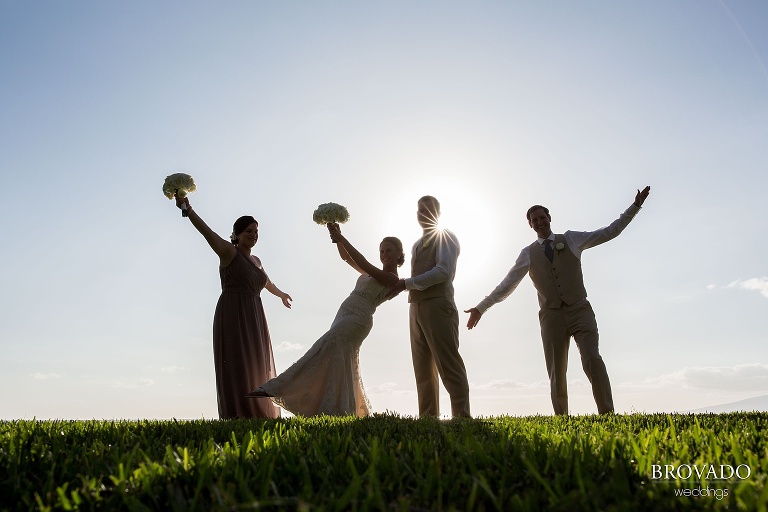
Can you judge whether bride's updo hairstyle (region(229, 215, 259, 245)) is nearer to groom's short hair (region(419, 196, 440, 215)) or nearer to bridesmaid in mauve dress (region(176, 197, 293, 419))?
bridesmaid in mauve dress (region(176, 197, 293, 419))

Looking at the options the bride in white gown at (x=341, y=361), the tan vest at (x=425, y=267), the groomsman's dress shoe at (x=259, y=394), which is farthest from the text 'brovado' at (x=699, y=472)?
the groomsman's dress shoe at (x=259, y=394)

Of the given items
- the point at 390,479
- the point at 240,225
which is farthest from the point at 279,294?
the point at 390,479

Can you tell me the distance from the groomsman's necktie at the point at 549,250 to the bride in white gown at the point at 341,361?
2304mm

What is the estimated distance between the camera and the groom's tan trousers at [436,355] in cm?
768

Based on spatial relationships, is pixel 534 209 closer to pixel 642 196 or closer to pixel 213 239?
pixel 642 196

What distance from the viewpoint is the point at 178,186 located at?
299 inches

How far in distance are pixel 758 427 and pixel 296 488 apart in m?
4.64

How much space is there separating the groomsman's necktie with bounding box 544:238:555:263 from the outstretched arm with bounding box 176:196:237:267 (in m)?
4.64

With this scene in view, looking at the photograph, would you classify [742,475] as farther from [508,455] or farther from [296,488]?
[296,488]

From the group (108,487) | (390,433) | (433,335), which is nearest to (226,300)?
(433,335)

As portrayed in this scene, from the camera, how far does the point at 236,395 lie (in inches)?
305

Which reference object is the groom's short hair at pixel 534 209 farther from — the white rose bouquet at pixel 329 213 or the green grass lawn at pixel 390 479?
the green grass lawn at pixel 390 479

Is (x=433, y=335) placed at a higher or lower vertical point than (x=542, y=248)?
lower

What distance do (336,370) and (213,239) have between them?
2491 millimetres
